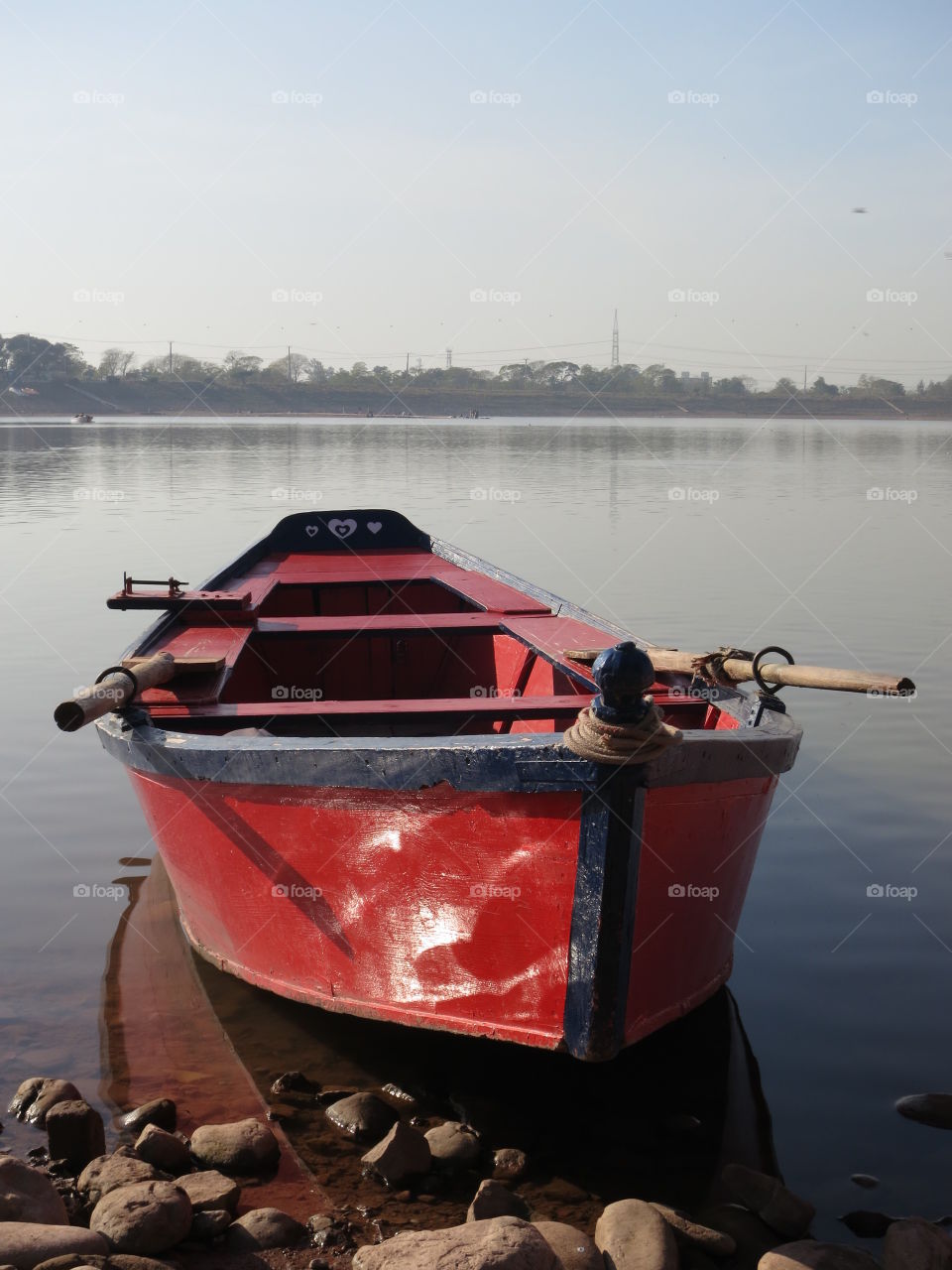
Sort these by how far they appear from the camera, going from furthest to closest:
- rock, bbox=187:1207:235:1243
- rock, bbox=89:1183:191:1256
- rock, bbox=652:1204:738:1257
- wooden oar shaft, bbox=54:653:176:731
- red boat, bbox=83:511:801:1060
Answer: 1. wooden oar shaft, bbox=54:653:176:731
2. red boat, bbox=83:511:801:1060
3. rock, bbox=652:1204:738:1257
4. rock, bbox=187:1207:235:1243
5. rock, bbox=89:1183:191:1256

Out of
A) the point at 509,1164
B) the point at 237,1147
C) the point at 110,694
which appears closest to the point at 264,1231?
the point at 237,1147

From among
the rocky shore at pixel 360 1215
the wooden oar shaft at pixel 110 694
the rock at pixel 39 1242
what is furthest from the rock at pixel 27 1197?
the wooden oar shaft at pixel 110 694

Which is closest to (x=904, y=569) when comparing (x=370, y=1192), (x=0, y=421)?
(x=370, y=1192)

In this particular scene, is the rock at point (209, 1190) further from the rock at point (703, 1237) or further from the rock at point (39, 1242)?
the rock at point (703, 1237)

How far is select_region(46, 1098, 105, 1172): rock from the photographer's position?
457 cm

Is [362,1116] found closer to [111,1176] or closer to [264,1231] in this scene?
[264,1231]

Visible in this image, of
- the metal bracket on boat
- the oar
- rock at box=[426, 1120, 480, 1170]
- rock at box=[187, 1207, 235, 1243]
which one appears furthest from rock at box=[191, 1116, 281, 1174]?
the oar

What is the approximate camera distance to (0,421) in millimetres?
112062

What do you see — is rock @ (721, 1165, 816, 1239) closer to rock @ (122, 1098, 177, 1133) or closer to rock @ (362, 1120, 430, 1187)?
rock @ (362, 1120, 430, 1187)

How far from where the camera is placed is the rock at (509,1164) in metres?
4.70

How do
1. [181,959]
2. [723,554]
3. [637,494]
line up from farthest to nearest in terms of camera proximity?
1. [637,494]
2. [723,554]
3. [181,959]

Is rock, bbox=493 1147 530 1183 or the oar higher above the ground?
the oar

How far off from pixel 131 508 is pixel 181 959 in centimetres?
2431

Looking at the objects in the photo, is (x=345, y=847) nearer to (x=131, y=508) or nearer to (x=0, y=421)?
(x=131, y=508)
